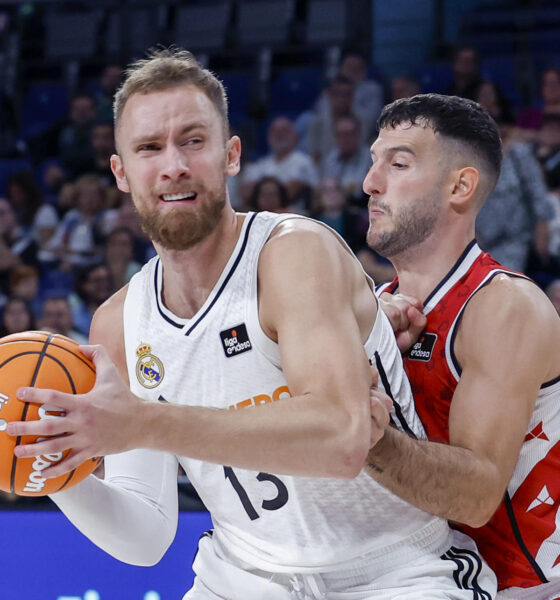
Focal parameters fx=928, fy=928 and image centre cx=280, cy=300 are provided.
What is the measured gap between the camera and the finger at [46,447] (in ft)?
6.22

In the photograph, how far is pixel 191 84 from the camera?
8.79ft

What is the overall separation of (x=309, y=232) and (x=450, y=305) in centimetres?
66

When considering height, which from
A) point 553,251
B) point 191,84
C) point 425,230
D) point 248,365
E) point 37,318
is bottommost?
point 37,318

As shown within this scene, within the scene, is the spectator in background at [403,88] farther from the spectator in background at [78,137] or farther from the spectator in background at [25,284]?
the spectator in background at [25,284]

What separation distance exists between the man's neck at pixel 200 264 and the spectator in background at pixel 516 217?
3.70 metres

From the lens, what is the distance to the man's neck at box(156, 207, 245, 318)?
2729 mm

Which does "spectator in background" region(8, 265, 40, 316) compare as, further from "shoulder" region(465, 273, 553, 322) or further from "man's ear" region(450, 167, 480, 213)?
"shoulder" region(465, 273, 553, 322)

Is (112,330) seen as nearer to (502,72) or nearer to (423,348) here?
(423,348)

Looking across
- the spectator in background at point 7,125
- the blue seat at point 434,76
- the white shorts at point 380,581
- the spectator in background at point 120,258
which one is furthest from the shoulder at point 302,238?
the spectator in background at point 7,125

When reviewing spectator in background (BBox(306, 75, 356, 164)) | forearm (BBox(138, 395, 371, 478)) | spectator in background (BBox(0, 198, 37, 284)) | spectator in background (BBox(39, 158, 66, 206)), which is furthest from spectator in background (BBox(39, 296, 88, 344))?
forearm (BBox(138, 395, 371, 478))

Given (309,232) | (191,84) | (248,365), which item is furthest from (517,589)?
(191,84)

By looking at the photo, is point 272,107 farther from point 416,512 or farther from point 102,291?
point 416,512

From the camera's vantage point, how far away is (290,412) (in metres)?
2.05

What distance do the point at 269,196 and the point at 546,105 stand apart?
224 centimetres
